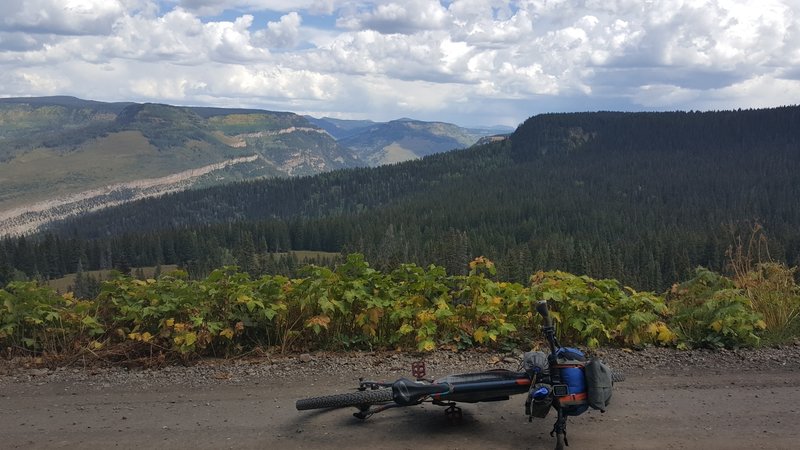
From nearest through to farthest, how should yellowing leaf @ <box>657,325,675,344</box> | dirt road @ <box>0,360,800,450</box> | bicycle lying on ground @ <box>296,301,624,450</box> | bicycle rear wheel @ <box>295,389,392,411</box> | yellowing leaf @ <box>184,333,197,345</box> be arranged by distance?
bicycle lying on ground @ <box>296,301,624,450</box>, dirt road @ <box>0,360,800,450</box>, bicycle rear wheel @ <box>295,389,392,411</box>, yellowing leaf @ <box>184,333,197,345</box>, yellowing leaf @ <box>657,325,675,344</box>

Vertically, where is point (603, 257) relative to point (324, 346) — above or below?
below

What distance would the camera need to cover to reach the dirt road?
7.60 meters

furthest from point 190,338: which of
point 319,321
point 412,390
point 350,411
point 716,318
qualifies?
point 716,318

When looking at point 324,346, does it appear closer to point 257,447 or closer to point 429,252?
point 257,447

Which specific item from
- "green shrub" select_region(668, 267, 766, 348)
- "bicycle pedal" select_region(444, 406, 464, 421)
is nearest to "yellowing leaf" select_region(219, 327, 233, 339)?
"bicycle pedal" select_region(444, 406, 464, 421)

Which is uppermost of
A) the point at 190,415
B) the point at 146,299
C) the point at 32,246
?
the point at 146,299

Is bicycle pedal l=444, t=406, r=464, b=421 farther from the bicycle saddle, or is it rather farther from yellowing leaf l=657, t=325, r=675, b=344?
yellowing leaf l=657, t=325, r=675, b=344

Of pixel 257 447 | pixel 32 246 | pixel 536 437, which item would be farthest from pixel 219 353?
pixel 32 246

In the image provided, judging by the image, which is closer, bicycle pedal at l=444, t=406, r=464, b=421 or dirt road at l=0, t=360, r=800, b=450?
dirt road at l=0, t=360, r=800, b=450

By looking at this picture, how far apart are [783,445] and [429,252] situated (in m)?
137

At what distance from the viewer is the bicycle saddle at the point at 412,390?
785cm

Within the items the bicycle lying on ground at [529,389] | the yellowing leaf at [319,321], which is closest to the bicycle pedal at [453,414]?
the bicycle lying on ground at [529,389]

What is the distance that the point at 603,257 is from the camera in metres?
126

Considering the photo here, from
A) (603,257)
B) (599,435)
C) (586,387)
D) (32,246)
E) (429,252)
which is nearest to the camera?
(586,387)
